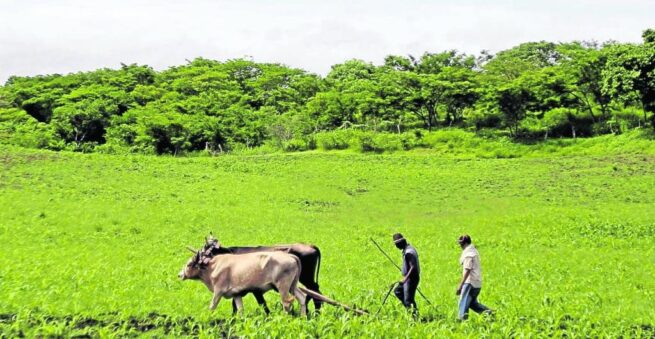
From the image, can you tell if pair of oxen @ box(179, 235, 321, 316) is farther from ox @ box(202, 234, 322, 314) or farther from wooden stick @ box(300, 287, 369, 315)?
wooden stick @ box(300, 287, 369, 315)

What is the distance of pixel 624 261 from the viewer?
2134cm

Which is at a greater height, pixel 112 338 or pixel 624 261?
pixel 112 338

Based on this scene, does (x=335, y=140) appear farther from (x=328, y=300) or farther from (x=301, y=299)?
(x=328, y=300)

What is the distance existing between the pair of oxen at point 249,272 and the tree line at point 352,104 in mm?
44510

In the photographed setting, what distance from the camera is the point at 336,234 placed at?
Answer: 26922 mm

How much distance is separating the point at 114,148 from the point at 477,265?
5532 centimetres

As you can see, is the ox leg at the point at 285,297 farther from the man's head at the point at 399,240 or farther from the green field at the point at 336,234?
the man's head at the point at 399,240

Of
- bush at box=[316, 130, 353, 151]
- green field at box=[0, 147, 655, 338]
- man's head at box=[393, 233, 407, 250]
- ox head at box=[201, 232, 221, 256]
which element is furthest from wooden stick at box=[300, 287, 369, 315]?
bush at box=[316, 130, 353, 151]

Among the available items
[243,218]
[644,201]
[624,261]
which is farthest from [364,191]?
[624,261]

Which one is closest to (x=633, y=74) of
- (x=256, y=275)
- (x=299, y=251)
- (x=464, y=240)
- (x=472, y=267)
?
(x=464, y=240)

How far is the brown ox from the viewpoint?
11484 millimetres

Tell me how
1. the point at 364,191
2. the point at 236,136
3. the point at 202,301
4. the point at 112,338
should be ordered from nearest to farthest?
the point at 112,338, the point at 202,301, the point at 364,191, the point at 236,136

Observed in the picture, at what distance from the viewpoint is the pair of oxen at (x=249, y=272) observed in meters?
11.5

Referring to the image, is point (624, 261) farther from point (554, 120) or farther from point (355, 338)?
point (554, 120)
